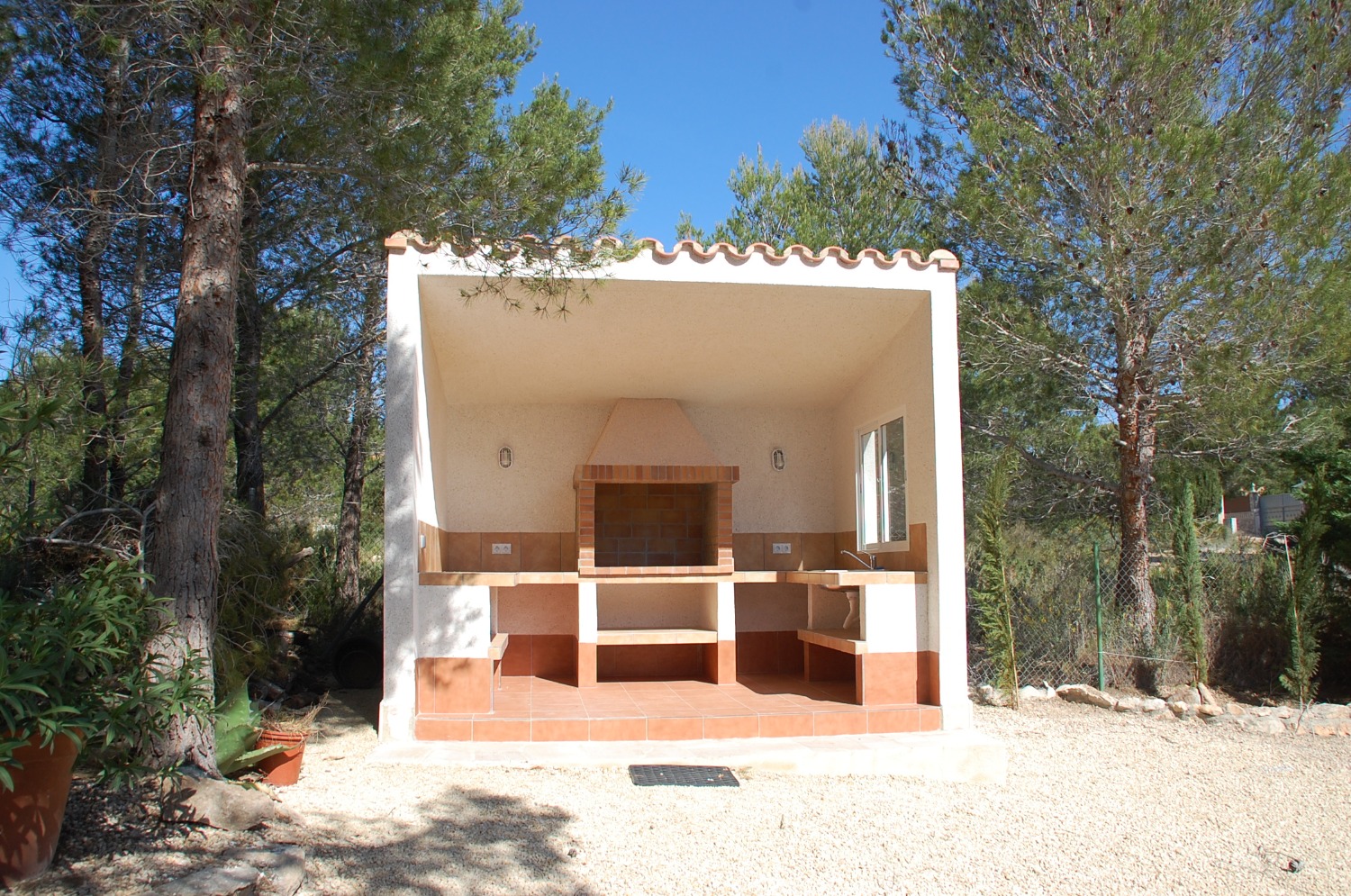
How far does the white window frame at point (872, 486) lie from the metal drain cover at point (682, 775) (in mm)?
2936

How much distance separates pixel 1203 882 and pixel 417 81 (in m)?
6.20

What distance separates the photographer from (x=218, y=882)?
360 cm

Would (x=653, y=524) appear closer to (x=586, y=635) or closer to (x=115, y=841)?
(x=586, y=635)

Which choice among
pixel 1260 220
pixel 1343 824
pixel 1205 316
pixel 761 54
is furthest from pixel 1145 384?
pixel 761 54

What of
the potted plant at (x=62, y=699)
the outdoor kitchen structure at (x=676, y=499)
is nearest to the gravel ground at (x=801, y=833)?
the potted plant at (x=62, y=699)

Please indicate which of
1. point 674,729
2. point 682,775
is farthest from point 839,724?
point 682,775

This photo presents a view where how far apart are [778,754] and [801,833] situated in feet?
4.49

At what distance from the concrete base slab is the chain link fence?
3277 mm

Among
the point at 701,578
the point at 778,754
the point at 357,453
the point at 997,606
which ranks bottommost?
the point at 778,754

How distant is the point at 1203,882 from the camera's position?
473 cm

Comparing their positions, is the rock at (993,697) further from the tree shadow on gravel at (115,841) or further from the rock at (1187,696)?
the tree shadow on gravel at (115,841)

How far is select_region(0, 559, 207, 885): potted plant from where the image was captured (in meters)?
3.43

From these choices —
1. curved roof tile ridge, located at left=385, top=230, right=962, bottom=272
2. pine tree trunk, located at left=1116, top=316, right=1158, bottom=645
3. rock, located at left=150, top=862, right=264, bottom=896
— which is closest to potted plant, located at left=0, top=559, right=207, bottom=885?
rock, located at left=150, top=862, right=264, bottom=896

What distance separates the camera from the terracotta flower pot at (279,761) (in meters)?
5.60
